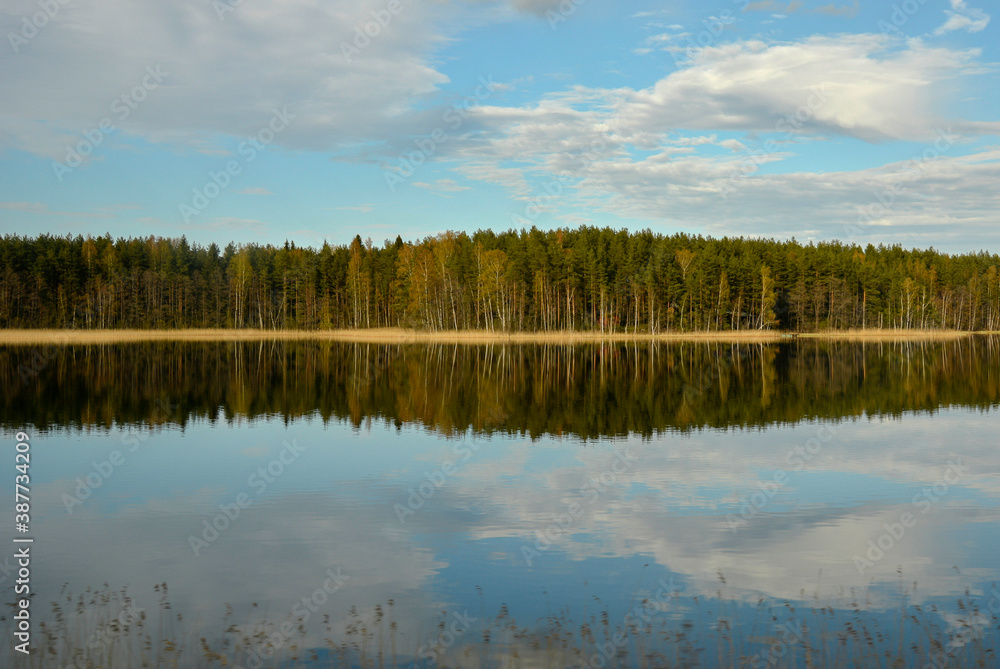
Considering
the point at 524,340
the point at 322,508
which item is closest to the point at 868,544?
the point at 322,508

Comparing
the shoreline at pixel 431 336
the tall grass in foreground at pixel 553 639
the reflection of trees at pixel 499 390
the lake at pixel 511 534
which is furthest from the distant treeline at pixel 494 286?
the tall grass in foreground at pixel 553 639

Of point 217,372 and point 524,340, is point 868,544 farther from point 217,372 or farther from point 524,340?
point 524,340

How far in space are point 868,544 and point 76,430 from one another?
24397mm

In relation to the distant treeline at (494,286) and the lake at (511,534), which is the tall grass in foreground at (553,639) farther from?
the distant treeline at (494,286)

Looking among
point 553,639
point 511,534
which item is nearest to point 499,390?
point 511,534

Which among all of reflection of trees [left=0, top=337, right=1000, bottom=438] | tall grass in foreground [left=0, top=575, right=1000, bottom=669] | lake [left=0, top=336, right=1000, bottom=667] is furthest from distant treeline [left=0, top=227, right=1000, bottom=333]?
tall grass in foreground [left=0, top=575, right=1000, bottom=669]

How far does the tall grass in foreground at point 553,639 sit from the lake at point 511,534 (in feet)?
0.13

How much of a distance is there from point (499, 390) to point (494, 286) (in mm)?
65344

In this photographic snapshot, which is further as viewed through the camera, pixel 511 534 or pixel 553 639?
pixel 511 534

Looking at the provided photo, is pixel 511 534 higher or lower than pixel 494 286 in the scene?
lower

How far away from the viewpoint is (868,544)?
514 inches

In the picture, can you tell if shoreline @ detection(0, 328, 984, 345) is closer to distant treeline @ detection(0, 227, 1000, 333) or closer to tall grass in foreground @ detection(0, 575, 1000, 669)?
distant treeline @ detection(0, 227, 1000, 333)

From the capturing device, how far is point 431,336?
104 meters

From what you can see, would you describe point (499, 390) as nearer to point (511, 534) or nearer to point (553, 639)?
point (511, 534)
